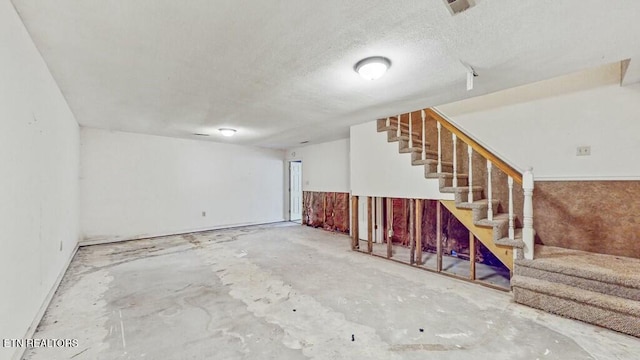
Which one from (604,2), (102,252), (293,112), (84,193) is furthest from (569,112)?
(84,193)

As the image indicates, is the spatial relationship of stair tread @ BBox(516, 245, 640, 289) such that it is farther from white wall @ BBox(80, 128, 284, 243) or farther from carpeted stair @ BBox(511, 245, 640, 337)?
white wall @ BBox(80, 128, 284, 243)

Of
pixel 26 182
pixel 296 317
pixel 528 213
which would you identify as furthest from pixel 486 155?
pixel 26 182

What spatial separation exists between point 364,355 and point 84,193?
19.8 ft

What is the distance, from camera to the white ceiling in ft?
5.54

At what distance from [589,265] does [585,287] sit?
0.27m

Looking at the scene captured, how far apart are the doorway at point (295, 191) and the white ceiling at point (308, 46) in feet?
16.0

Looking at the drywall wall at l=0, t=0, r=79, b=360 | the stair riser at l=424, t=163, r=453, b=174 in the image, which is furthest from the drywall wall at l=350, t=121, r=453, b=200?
the drywall wall at l=0, t=0, r=79, b=360

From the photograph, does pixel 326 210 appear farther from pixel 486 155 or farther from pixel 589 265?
pixel 589 265

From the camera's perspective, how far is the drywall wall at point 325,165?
6.42 meters

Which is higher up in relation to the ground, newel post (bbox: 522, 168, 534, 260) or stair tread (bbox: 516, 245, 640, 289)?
newel post (bbox: 522, 168, 534, 260)

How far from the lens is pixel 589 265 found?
250 centimetres

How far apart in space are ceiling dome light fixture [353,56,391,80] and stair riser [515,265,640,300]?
8.37ft

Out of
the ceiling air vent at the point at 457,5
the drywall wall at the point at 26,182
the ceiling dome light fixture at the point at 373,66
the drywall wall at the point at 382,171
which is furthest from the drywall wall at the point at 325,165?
the drywall wall at the point at 26,182

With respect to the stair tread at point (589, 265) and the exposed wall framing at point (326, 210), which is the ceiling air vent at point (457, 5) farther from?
the exposed wall framing at point (326, 210)
